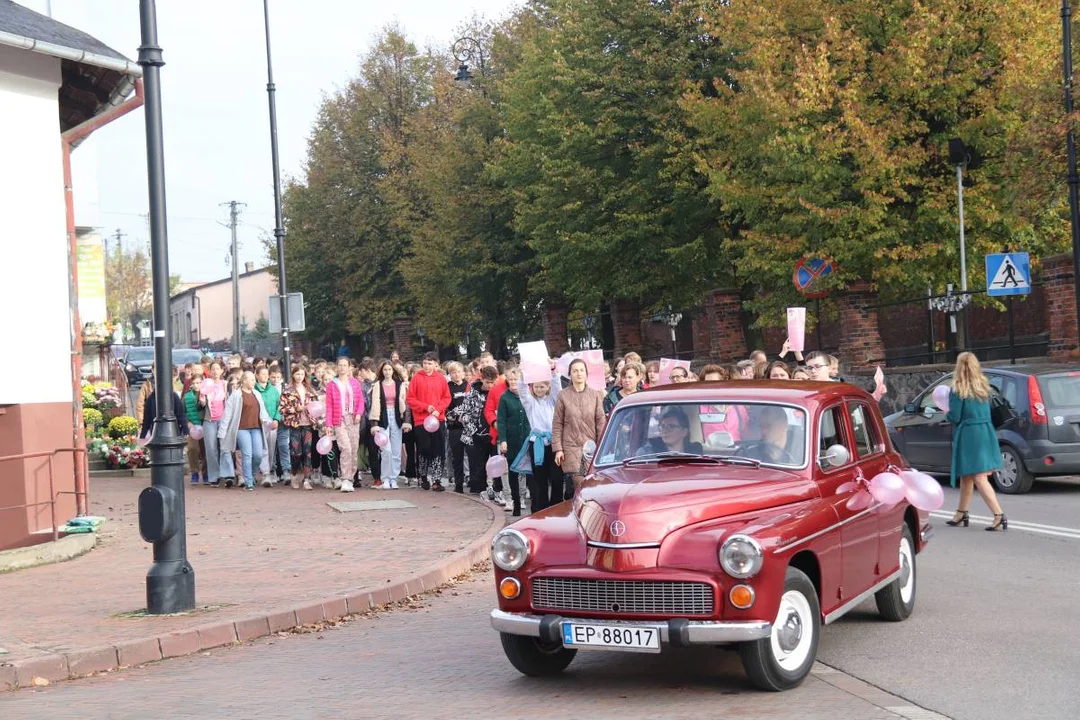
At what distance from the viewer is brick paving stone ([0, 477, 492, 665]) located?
9594 mm

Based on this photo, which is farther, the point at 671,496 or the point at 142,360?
the point at 142,360

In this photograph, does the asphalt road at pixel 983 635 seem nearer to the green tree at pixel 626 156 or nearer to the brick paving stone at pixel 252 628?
the brick paving stone at pixel 252 628

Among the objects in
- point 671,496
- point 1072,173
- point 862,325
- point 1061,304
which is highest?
point 1072,173

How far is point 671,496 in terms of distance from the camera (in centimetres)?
723

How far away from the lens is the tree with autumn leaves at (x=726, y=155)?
27844mm

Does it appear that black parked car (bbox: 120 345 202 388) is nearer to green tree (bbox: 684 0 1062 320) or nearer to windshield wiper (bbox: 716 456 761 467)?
green tree (bbox: 684 0 1062 320)

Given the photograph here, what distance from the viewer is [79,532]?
1439cm

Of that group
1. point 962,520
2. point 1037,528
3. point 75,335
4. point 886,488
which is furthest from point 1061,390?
point 75,335

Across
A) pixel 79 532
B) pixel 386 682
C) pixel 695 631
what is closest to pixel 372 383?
pixel 79 532

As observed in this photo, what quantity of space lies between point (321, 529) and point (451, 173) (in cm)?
3126

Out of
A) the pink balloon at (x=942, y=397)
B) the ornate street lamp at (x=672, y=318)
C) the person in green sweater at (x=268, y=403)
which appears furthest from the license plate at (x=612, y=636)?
the ornate street lamp at (x=672, y=318)

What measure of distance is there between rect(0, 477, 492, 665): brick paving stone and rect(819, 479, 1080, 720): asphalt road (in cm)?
436

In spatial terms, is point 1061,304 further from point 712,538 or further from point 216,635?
point 712,538

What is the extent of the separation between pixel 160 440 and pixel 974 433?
8.22 metres
